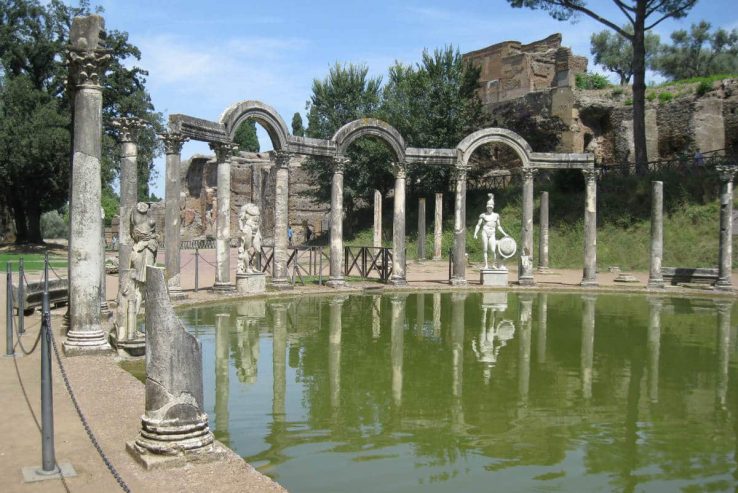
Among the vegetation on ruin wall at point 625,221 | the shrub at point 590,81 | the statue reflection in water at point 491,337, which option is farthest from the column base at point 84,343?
the shrub at point 590,81

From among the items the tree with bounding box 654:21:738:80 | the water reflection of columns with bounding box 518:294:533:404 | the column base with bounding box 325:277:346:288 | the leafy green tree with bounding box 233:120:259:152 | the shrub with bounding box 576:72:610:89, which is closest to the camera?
the water reflection of columns with bounding box 518:294:533:404

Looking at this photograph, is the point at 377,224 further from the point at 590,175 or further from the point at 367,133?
the point at 590,175

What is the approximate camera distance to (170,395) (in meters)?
5.35

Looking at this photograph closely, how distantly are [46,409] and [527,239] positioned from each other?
1881cm

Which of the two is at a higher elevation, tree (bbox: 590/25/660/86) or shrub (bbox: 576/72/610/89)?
tree (bbox: 590/25/660/86)

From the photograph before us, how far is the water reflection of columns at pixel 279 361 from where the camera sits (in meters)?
7.43

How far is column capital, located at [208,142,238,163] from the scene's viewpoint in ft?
55.6

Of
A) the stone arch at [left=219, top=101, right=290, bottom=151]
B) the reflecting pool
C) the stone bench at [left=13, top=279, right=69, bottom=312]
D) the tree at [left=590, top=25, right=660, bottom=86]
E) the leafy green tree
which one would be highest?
the tree at [left=590, top=25, right=660, bottom=86]

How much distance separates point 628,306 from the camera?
1736 centimetres

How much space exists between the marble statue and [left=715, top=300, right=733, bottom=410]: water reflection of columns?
10779 mm

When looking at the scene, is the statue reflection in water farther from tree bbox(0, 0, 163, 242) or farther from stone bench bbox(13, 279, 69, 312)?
tree bbox(0, 0, 163, 242)

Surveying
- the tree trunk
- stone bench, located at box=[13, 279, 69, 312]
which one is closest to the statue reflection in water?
stone bench, located at box=[13, 279, 69, 312]

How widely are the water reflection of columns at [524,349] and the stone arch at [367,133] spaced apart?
21.0 ft

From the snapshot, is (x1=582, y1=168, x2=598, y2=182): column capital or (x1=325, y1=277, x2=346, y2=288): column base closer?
(x1=325, y1=277, x2=346, y2=288): column base
